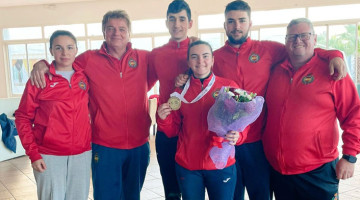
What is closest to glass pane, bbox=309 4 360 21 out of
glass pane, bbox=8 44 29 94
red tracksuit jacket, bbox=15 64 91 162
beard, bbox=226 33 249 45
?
beard, bbox=226 33 249 45

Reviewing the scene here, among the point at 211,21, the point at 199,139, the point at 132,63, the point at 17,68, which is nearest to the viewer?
the point at 199,139

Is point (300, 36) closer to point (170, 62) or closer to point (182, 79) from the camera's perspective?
point (182, 79)

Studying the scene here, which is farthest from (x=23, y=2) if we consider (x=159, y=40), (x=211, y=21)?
(x=211, y=21)

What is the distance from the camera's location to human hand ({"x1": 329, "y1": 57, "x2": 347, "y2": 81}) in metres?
1.84

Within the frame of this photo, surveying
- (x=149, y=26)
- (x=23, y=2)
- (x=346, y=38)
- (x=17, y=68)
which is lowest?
(x=17, y=68)

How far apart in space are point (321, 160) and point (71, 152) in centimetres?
171

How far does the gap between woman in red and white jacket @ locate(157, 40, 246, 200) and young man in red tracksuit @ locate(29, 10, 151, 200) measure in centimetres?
43

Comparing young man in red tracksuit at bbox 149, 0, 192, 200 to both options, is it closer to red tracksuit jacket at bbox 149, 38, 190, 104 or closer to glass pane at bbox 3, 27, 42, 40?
red tracksuit jacket at bbox 149, 38, 190, 104

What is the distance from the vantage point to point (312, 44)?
2.00m

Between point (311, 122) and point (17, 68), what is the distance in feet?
40.0

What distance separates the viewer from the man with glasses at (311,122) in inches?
74.9

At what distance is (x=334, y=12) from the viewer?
9.20 m

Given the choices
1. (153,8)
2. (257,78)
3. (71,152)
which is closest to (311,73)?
(257,78)

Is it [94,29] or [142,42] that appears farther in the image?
[94,29]
